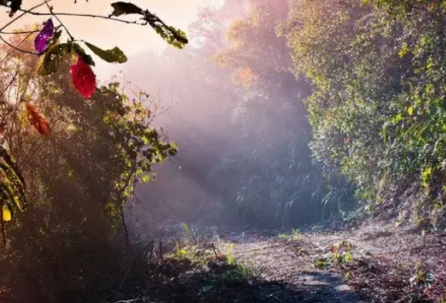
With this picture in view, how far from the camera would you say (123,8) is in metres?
1.14

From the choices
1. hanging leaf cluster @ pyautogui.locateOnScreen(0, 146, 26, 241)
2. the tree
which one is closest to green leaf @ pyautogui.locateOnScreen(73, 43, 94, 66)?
the tree

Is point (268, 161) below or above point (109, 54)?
above

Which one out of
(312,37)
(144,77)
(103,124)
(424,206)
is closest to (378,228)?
(424,206)

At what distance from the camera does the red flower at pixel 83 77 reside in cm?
133

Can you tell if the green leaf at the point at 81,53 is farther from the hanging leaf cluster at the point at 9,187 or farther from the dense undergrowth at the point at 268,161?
the dense undergrowth at the point at 268,161

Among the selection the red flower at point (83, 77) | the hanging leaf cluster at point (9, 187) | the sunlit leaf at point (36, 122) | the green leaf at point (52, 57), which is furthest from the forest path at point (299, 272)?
the green leaf at point (52, 57)

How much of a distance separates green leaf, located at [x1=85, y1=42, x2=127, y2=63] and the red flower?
0.33 feet

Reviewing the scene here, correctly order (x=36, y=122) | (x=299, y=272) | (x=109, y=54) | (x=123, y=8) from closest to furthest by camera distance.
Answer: (x=123, y=8) < (x=109, y=54) < (x=36, y=122) < (x=299, y=272)

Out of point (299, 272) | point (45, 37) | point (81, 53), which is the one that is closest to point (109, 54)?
point (81, 53)

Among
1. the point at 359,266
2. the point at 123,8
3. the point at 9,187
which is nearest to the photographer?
the point at 123,8

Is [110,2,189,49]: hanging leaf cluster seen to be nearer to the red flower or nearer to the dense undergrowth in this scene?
the red flower

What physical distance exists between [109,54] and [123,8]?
167 millimetres

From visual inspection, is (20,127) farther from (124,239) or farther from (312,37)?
(312,37)

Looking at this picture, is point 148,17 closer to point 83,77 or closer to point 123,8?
point 123,8
